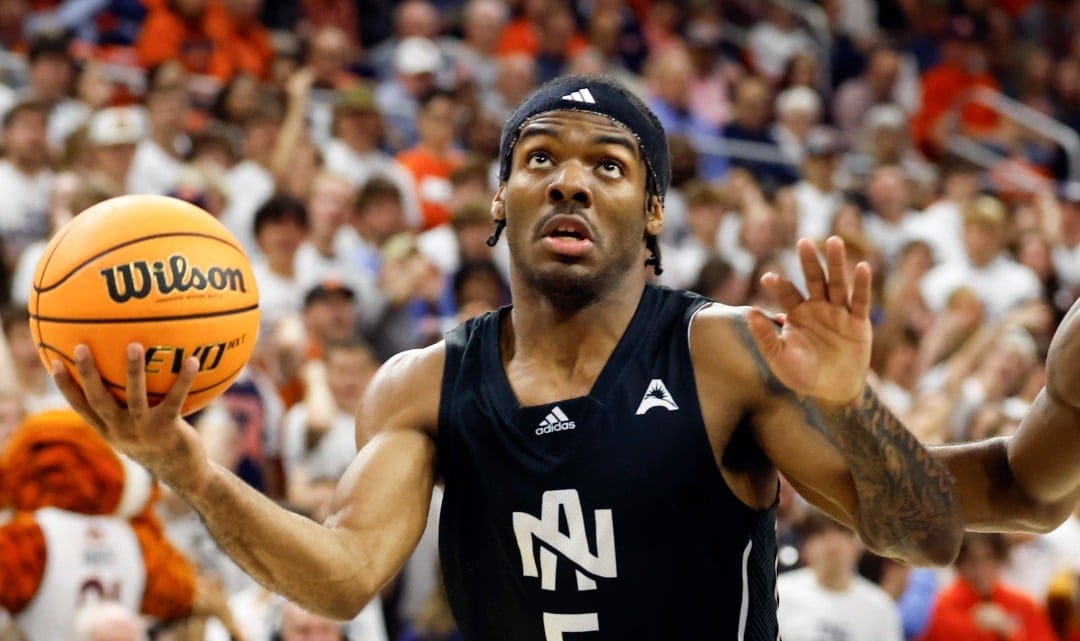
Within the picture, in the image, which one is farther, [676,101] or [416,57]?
[676,101]

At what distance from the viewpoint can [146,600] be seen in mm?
5430

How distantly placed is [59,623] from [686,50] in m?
8.70

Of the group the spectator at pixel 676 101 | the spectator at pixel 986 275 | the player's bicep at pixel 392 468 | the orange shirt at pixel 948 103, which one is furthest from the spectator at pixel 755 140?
the player's bicep at pixel 392 468

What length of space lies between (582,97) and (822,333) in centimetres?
95

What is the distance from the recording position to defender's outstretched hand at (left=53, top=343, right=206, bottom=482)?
2.85 m

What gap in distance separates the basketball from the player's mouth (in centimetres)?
67

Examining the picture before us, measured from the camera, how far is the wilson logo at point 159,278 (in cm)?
302

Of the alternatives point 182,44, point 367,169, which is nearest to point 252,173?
point 367,169

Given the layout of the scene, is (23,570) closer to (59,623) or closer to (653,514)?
(59,623)

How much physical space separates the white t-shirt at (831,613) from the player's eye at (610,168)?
3.36 meters

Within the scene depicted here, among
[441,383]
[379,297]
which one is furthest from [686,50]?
[441,383]

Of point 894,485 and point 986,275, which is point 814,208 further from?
point 894,485

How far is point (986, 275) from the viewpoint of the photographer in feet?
33.9

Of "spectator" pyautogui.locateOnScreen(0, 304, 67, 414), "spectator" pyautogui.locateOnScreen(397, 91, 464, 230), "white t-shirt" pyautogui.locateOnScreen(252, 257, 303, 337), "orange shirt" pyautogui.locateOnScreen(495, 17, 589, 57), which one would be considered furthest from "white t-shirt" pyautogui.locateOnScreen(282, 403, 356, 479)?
"orange shirt" pyautogui.locateOnScreen(495, 17, 589, 57)
